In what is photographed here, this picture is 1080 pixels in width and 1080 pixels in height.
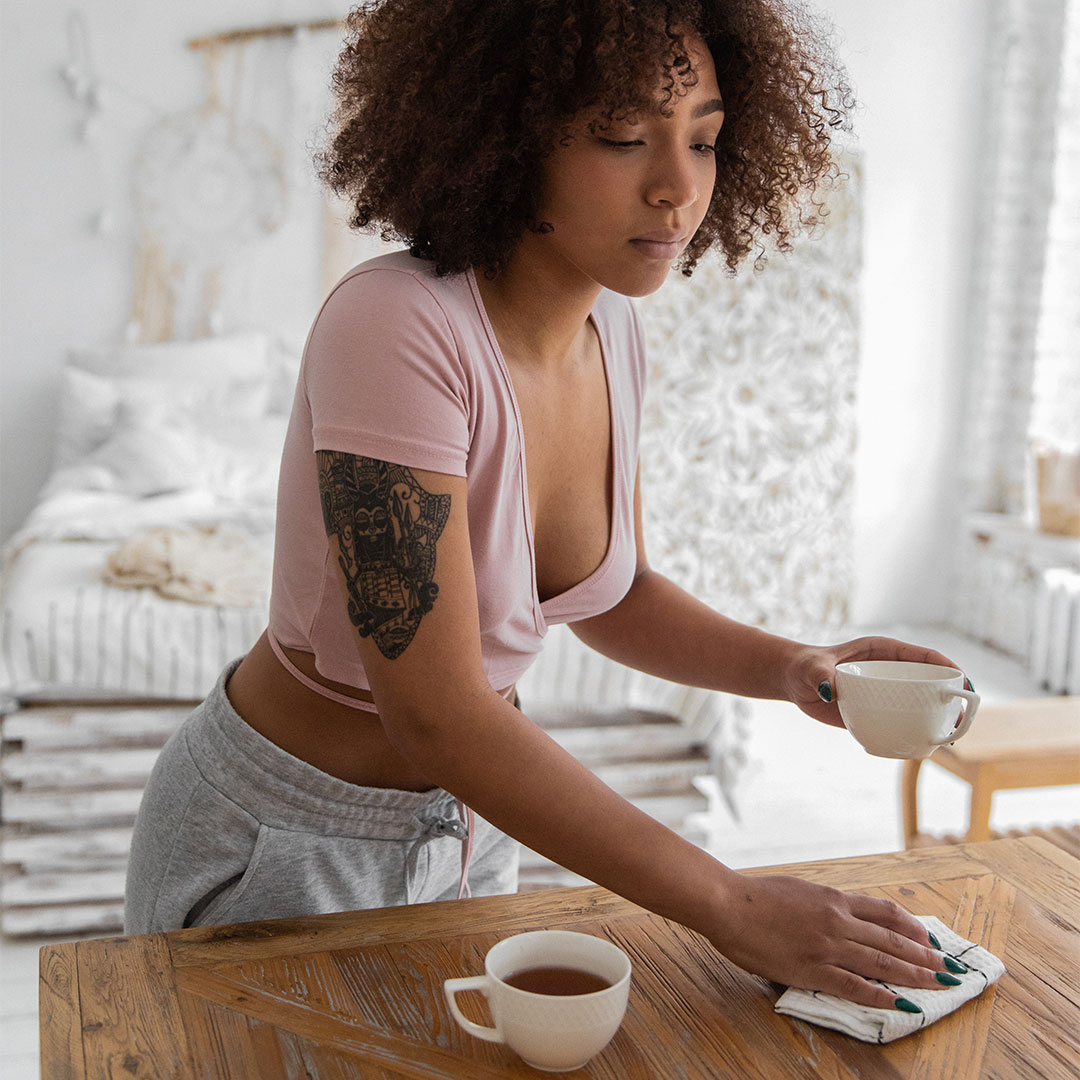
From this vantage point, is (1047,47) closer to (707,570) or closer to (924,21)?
(924,21)

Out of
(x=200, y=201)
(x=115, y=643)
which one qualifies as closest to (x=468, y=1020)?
(x=115, y=643)

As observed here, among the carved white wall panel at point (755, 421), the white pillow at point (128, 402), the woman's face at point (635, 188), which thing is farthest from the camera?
the carved white wall panel at point (755, 421)

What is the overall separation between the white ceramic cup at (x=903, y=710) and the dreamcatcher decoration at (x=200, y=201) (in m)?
4.16

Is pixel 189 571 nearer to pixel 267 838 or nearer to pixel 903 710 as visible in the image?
pixel 267 838

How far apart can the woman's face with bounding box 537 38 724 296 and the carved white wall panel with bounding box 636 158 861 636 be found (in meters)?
3.74

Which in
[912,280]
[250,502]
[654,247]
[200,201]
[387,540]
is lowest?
[250,502]

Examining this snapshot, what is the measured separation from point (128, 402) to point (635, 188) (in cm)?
353

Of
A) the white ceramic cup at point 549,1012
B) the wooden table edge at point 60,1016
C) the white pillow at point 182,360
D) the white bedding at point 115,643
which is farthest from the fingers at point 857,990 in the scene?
the white pillow at point 182,360

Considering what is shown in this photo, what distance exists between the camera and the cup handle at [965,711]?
0.89m

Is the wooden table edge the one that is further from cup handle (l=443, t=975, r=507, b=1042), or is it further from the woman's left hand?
the woman's left hand

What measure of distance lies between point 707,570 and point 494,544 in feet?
12.9

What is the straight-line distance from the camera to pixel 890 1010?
0.79 meters

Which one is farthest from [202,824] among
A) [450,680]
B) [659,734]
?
[659,734]

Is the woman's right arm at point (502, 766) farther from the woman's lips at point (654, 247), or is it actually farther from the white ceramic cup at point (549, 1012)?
the woman's lips at point (654, 247)
